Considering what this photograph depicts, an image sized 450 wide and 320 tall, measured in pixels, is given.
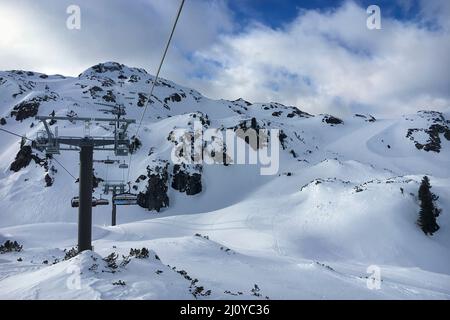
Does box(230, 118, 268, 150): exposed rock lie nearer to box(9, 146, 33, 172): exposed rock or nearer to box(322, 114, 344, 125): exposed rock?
box(9, 146, 33, 172): exposed rock

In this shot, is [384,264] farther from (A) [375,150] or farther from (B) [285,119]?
(B) [285,119]

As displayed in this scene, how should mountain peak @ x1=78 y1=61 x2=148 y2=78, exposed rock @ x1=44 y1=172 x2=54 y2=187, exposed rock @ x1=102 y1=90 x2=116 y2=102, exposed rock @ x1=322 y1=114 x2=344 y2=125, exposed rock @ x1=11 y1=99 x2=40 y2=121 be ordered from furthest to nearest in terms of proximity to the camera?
mountain peak @ x1=78 y1=61 x2=148 y2=78, exposed rock @ x1=322 y1=114 x2=344 y2=125, exposed rock @ x1=102 y1=90 x2=116 y2=102, exposed rock @ x1=11 y1=99 x2=40 y2=121, exposed rock @ x1=44 y1=172 x2=54 y2=187

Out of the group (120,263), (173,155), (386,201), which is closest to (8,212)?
(173,155)

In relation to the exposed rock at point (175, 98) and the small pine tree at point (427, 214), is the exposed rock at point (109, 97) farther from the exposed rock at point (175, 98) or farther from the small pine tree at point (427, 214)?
the small pine tree at point (427, 214)

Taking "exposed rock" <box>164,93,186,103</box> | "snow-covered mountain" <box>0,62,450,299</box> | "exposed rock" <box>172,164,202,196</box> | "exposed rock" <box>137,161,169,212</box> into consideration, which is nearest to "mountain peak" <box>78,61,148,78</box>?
"exposed rock" <box>164,93,186,103</box>

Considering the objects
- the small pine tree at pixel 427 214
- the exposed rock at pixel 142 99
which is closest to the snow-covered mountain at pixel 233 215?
the exposed rock at pixel 142 99

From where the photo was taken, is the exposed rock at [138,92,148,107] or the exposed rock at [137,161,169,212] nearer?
the exposed rock at [137,161,169,212]


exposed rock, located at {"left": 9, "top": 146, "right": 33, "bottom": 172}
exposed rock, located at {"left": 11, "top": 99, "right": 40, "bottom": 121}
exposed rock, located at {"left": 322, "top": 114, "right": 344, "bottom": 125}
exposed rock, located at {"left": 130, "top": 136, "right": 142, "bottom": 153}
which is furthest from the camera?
exposed rock, located at {"left": 322, "top": 114, "right": 344, "bottom": 125}

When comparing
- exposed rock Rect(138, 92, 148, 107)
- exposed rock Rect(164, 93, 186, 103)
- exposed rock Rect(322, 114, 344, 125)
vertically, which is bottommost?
exposed rock Rect(322, 114, 344, 125)

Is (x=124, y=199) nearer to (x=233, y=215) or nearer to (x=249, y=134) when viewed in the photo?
(x=233, y=215)

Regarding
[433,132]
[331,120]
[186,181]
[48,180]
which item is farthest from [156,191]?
[433,132]

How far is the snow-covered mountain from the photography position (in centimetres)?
1281

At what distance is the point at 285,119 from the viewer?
106m

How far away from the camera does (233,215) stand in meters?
42.6
